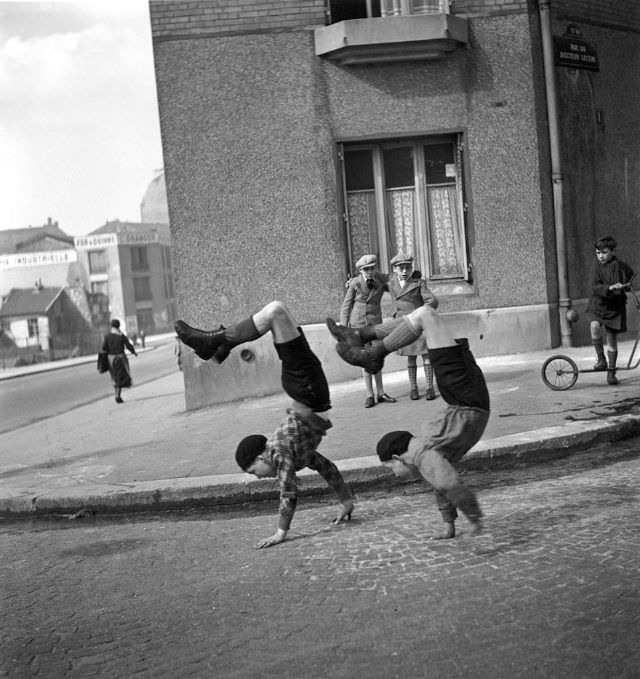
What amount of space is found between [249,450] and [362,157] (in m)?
7.71

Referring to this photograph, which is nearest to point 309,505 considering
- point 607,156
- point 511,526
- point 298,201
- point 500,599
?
point 511,526

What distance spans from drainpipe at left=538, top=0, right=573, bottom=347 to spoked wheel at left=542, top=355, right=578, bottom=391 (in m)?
2.93

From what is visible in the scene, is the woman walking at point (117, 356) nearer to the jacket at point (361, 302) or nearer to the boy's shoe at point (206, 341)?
the jacket at point (361, 302)

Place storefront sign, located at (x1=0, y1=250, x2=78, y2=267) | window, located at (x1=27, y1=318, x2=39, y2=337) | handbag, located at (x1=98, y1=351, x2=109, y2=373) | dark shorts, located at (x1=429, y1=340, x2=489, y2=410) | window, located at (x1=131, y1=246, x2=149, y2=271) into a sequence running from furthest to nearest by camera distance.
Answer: window, located at (x1=131, y1=246, x2=149, y2=271), storefront sign, located at (x1=0, y1=250, x2=78, y2=267), window, located at (x1=27, y1=318, x2=39, y2=337), handbag, located at (x1=98, y1=351, x2=109, y2=373), dark shorts, located at (x1=429, y1=340, x2=489, y2=410)

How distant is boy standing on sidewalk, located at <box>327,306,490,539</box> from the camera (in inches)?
191

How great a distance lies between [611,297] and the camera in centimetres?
935

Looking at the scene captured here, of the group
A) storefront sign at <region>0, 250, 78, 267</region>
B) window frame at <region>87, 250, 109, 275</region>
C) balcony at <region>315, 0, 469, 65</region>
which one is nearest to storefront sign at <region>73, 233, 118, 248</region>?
window frame at <region>87, 250, 109, 275</region>

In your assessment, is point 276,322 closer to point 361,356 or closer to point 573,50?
point 361,356

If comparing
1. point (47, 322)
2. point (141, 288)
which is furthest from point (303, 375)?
point (141, 288)

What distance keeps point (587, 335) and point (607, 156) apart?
114 inches

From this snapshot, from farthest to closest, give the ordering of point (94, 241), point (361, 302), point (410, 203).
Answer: point (94, 241) < point (410, 203) < point (361, 302)

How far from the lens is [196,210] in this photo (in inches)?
470

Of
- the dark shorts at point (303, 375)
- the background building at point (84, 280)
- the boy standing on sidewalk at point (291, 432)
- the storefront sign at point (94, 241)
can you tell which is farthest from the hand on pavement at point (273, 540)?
the storefront sign at point (94, 241)

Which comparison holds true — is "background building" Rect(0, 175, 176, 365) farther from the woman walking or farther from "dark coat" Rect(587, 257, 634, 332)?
"dark coat" Rect(587, 257, 634, 332)
